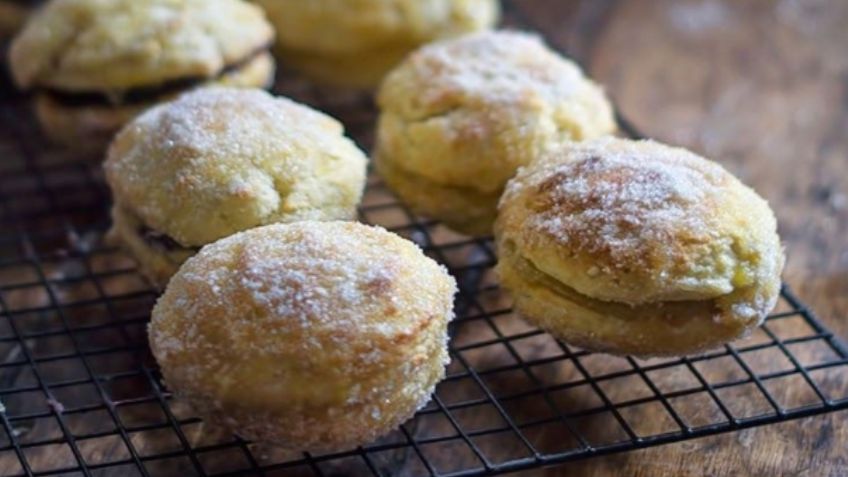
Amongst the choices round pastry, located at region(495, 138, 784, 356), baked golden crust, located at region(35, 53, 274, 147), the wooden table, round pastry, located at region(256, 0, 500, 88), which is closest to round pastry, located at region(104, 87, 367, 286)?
baked golden crust, located at region(35, 53, 274, 147)

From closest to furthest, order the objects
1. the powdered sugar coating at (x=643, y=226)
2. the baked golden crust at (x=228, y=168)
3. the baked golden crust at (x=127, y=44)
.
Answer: the powdered sugar coating at (x=643, y=226) → the baked golden crust at (x=228, y=168) → the baked golden crust at (x=127, y=44)

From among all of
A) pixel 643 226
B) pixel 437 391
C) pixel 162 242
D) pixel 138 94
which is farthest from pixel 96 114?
pixel 643 226

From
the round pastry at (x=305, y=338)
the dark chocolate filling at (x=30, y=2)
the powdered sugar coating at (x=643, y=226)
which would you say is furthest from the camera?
the dark chocolate filling at (x=30, y=2)

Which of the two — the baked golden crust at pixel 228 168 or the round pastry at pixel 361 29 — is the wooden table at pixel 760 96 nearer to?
the round pastry at pixel 361 29

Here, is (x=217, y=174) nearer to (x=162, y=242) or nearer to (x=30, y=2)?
(x=162, y=242)

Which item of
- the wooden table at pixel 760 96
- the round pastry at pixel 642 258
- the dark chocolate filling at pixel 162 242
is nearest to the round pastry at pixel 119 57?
the dark chocolate filling at pixel 162 242

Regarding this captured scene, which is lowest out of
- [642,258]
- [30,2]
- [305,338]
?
[30,2]

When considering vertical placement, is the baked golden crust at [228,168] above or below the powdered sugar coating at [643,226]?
below

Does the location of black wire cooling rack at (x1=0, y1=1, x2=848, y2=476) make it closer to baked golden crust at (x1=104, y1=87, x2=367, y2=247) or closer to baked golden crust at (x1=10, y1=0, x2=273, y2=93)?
baked golden crust at (x1=104, y1=87, x2=367, y2=247)
